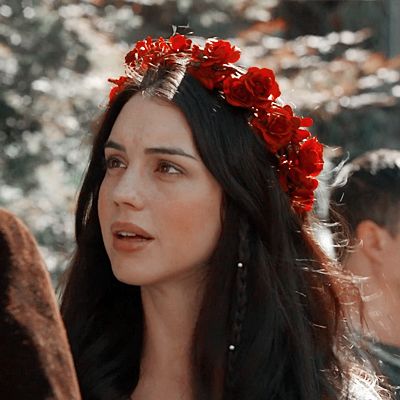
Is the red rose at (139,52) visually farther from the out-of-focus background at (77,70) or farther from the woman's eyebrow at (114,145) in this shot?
the out-of-focus background at (77,70)

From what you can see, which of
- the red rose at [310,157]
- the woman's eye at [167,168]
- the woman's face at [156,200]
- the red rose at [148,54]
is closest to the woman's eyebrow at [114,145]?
the woman's face at [156,200]

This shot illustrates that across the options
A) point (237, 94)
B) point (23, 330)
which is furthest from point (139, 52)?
point (23, 330)

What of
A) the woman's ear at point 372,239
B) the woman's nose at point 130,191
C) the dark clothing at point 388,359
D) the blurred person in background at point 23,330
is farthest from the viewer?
the woman's ear at point 372,239

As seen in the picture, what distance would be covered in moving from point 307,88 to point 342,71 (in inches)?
10.8

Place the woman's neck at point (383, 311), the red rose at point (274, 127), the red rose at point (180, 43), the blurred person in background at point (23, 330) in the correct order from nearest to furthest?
the blurred person in background at point (23, 330) < the red rose at point (274, 127) < the red rose at point (180, 43) < the woman's neck at point (383, 311)

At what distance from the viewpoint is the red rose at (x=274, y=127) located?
3148 millimetres

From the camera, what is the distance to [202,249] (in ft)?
10.0

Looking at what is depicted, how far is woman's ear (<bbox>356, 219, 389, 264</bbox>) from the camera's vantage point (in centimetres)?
397

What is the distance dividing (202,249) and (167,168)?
22 cm

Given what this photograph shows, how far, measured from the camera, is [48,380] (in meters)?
1.74

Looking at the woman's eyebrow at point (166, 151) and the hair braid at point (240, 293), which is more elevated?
the woman's eyebrow at point (166, 151)

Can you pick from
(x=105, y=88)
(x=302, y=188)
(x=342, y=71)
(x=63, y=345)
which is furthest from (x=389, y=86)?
(x=63, y=345)

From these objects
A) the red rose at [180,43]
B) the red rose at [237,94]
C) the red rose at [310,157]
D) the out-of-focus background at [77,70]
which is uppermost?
the out-of-focus background at [77,70]

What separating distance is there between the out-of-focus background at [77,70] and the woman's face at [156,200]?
208cm
